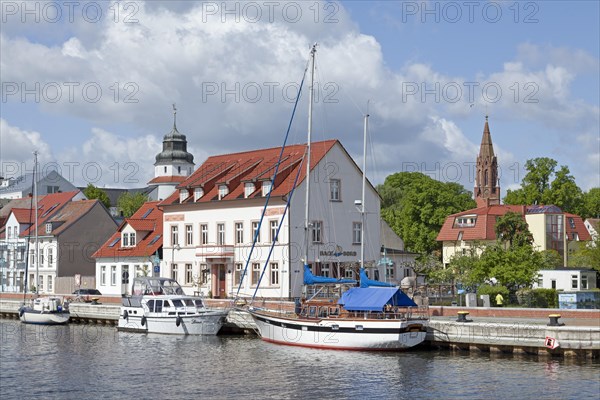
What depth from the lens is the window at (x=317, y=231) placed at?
6850cm

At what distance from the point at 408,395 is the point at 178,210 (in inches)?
1716

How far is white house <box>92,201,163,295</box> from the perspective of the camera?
264ft

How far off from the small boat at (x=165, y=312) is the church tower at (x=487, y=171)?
10816 cm

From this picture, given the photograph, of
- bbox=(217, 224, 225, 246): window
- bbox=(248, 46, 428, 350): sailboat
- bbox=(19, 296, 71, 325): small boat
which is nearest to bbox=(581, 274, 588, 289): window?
bbox=(217, 224, 225, 246): window

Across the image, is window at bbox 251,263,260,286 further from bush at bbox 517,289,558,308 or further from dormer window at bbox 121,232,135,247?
bush at bbox 517,289,558,308

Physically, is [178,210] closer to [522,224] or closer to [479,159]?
[522,224]

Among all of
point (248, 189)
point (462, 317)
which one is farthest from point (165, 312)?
point (462, 317)

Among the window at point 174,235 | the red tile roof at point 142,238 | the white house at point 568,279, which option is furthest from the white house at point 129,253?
the white house at point 568,279

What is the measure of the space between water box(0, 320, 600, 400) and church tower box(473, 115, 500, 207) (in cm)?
11594

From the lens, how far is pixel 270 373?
41000 millimetres

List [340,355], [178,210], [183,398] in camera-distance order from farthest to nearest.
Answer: [178,210], [340,355], [183,398]

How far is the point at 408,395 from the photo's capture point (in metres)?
35.4

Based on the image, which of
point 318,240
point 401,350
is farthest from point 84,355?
point 318,240

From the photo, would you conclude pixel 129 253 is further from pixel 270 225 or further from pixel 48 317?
pixel 270 225
